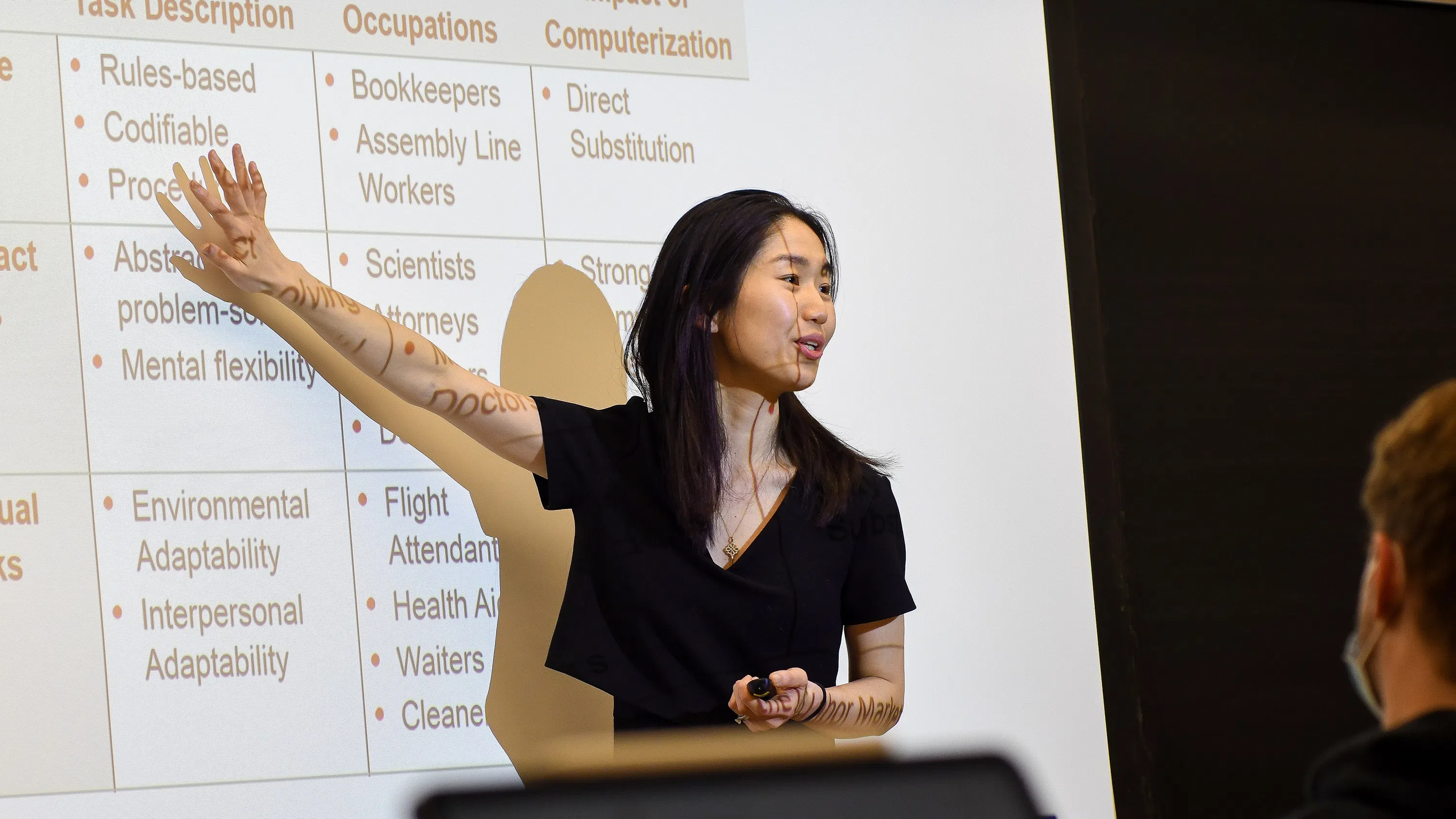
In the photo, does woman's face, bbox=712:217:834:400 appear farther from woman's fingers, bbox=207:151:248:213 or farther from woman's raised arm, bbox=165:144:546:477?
woman's fingers, bbox=207:151:248:213

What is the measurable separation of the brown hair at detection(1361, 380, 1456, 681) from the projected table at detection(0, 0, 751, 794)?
1.48 meters

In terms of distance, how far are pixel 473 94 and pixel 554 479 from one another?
0.63m

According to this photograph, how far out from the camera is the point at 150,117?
2.13 meters

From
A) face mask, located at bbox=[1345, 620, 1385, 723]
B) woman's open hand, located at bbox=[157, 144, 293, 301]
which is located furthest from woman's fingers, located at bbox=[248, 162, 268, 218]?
face mask, located at bbox=[1345, 620, 1385, 723]

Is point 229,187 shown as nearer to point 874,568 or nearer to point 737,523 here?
point 737,523

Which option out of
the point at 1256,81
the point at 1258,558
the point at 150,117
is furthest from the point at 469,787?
the point at 1256,81

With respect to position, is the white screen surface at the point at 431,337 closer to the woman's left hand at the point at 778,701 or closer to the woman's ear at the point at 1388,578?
the woman's left hand at the point at 778,701

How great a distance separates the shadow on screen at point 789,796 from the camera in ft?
2.12

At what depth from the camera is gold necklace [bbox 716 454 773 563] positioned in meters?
2.20

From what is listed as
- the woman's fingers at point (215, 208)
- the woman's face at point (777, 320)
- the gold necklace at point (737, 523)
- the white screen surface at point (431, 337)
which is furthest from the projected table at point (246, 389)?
the gold necklace at point (737, 523)

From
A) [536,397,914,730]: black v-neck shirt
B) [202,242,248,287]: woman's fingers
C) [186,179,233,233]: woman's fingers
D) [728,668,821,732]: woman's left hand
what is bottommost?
[728,668,821,732]: woman's left hand

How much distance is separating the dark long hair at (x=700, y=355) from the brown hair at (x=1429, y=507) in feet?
4.30

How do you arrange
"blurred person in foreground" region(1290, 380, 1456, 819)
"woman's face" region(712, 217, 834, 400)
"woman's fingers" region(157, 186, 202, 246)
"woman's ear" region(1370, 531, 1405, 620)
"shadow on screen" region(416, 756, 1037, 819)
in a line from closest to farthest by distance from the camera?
"shadow on screen" region(416, 756, 1037, 819) → "blurred person in foreground" region(1290, 380, 1456, 819) → "woman's ear" region(1370, 531, 1405, 620) → "woman's fingers" region(157, 186, 202, 246) → "woman's face" region(712, 217, 834, 400)

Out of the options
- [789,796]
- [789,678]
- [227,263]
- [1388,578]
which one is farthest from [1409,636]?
[227,263]
